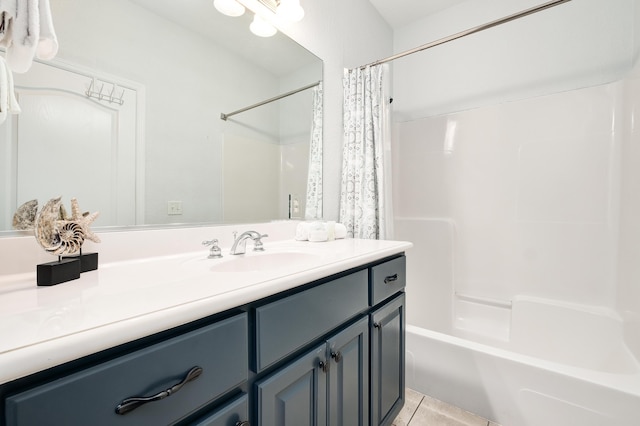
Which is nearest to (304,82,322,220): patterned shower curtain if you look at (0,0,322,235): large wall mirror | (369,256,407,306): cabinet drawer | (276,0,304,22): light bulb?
(0,0,322,235): large wall mirror

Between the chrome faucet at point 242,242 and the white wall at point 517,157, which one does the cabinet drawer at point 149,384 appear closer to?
the chrome faucet at point 242,242

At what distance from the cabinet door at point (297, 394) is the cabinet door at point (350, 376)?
0.05 metres

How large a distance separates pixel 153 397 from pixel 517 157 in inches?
93.1

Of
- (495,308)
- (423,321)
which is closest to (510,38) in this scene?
(495,308)

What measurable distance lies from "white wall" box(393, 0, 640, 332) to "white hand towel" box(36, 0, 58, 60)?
7.27 feet

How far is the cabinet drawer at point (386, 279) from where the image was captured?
110cm

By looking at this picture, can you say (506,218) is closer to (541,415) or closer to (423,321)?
(423,321)

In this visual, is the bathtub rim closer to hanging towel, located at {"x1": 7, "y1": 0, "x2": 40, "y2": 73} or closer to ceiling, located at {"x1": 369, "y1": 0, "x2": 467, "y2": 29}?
hanging towel, located at {"x1": 7, "y1": 0, "x2": 40, "y2": 73}

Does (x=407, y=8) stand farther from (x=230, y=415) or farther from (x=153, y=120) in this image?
(x=230, y=415)

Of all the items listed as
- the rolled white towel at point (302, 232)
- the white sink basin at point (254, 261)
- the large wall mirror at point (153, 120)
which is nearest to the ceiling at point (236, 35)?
the large wall mirror at point (153, 120)

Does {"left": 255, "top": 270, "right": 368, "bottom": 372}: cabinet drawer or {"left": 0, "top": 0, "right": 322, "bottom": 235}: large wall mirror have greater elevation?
{"left": 0, "top": 0, "right": 322, "bottom": 235}: large wall mirror

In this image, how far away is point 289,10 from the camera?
1.44 m

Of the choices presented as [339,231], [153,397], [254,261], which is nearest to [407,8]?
[339,231]

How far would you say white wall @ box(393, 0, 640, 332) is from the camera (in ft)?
5.68
